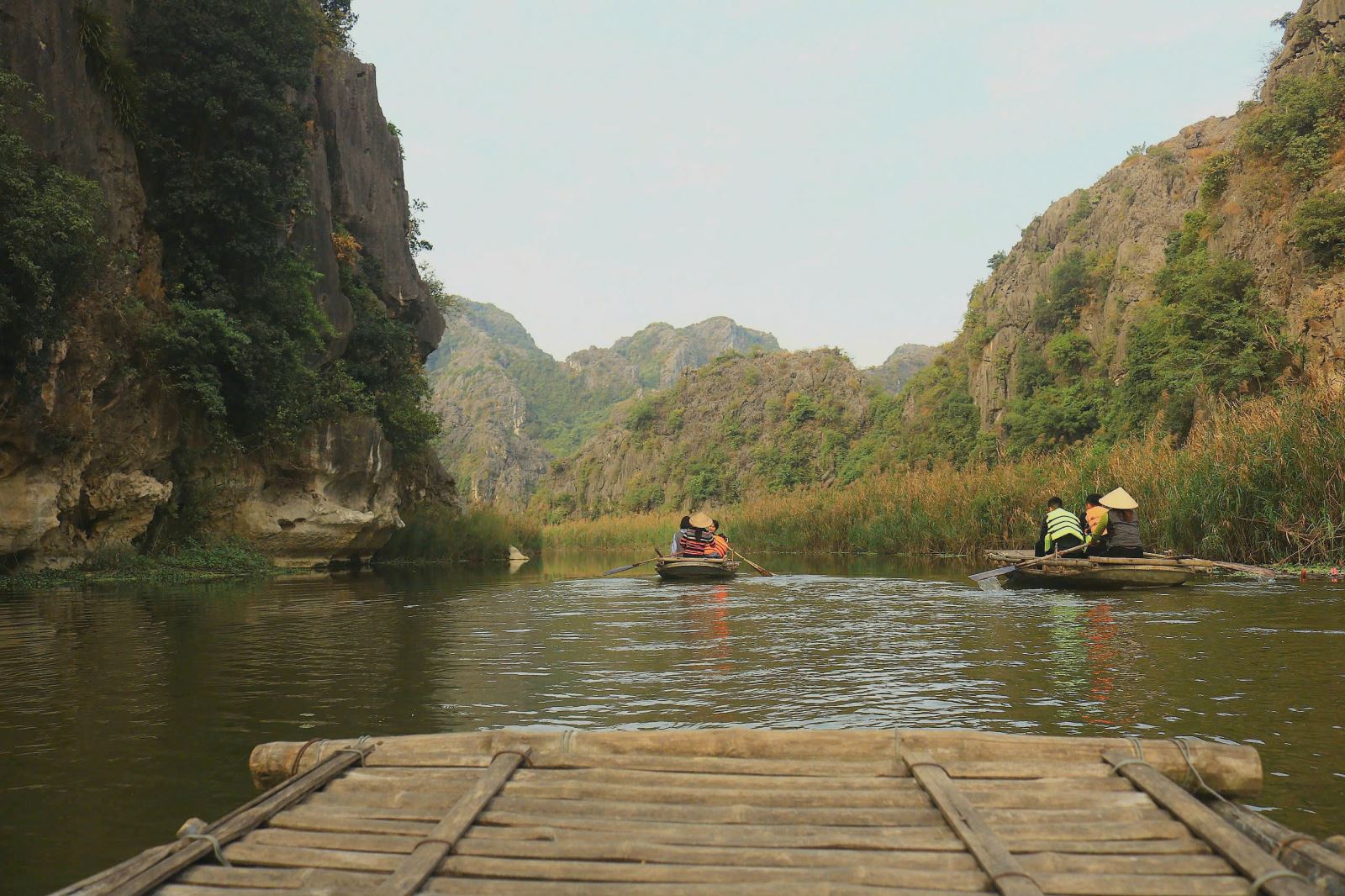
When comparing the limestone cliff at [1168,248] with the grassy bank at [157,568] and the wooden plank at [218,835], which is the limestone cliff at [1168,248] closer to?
the wooden plank at [218,835]

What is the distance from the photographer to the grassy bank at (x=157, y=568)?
637 inches

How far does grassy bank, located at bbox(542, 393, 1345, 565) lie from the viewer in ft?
46.9

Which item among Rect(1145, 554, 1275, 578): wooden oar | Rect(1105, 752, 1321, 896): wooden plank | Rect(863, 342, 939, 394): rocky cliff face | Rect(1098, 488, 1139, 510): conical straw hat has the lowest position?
Rect(1105, 752, 1321, 896): wooden plank

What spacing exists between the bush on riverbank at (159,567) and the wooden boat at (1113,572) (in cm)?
1517

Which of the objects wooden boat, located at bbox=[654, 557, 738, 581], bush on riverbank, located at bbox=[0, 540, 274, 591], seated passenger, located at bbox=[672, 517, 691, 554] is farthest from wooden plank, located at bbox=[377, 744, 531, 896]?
seated passenger, located at bbox=[672, 517, 691, 554]

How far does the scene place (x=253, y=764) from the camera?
4227mm

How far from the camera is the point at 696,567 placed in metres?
18.3

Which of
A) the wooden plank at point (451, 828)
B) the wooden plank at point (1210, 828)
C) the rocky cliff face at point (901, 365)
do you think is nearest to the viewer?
the wooden plank at point (1210, 828)

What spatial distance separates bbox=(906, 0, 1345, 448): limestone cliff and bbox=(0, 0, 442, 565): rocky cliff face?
20.7 m

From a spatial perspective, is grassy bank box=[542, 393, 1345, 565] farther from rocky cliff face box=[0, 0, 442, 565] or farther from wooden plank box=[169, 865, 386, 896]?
wooden plank box=[169, 865, 386, 896]

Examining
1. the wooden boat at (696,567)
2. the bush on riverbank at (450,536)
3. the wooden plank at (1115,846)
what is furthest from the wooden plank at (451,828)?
the bush on riverbank at (450,536)

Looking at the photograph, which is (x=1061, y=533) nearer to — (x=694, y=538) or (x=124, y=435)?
(x=694, y=538)

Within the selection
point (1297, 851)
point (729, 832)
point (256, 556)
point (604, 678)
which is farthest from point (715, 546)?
point (1297, 851)

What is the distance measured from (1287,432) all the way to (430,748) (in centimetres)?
1451
